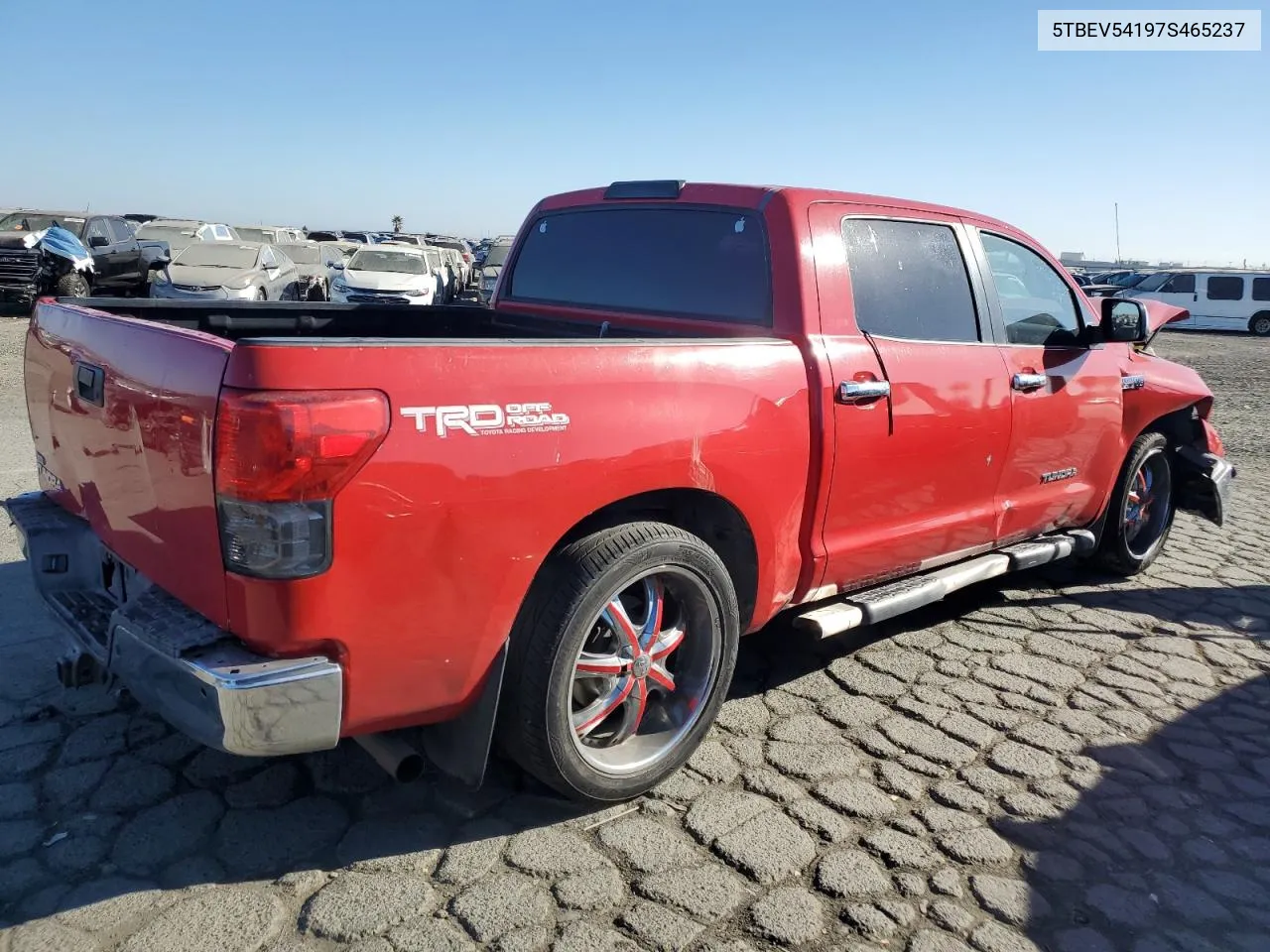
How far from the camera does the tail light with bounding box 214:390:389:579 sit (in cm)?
229

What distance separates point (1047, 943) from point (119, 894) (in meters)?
2.43

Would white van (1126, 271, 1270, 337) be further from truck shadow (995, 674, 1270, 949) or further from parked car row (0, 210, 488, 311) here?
truck shadow (995, 674, 1270, 949)

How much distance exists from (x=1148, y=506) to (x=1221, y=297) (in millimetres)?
28347

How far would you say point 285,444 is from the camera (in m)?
2.29

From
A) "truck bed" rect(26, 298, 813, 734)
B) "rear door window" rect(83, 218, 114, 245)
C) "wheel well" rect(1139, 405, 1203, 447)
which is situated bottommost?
"wheel well" rect(1139, 405, 1203, 447)

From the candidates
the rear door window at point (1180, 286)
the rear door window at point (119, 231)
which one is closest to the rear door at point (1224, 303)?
the rear door window at point (1180, 286)

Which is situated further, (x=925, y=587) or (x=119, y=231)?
(x=119, y=231)

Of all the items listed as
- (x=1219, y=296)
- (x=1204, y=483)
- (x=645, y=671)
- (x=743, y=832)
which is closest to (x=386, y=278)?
(x=1204, y=483)

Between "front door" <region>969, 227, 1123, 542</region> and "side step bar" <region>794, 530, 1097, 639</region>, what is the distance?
0.35 ft

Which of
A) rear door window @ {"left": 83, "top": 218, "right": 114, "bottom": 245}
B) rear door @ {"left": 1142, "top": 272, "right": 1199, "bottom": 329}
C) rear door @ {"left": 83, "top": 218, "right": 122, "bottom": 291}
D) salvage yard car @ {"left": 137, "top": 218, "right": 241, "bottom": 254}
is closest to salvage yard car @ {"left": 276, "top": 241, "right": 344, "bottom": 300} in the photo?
salvage yard car @ {"left": 137, "top": 218, "right": 241, "bottom": 254}

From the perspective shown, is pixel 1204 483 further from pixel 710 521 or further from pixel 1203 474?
pixel 710 521

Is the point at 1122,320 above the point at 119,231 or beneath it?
beneath

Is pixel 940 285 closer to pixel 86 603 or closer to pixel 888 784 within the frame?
pixel 888 784

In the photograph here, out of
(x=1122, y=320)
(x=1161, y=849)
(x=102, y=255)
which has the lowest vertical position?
(x=1161, y=849)
